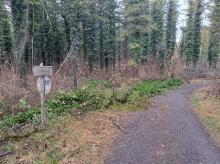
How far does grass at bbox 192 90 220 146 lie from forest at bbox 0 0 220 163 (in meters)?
2.38

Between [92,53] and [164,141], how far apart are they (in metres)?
26.6

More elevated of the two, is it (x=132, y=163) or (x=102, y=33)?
(x=102, y=33)

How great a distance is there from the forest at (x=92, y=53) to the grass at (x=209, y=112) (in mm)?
2385

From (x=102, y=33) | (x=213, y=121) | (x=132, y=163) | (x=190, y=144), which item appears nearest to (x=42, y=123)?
(x=132, y=163)

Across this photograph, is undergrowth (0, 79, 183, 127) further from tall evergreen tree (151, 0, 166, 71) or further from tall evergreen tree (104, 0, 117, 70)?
tall evergreen tree (151, 0, 166, 71)

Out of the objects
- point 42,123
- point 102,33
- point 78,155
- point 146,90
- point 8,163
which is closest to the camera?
point 8,163

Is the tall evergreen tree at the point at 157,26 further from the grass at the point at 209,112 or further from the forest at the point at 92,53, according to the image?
the grass at the point at 209,112

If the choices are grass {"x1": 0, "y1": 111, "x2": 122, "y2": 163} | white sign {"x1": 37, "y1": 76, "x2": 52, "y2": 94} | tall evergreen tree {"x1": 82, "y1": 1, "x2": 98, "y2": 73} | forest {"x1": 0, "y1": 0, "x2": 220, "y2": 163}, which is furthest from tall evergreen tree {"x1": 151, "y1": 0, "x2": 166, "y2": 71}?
white sign {"x1": 37, "y1": 76, "x2": 52, "y2": 94}

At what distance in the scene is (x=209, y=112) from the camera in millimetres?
11484

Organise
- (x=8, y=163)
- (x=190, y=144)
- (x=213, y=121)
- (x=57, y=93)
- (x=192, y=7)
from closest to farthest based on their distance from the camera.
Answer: (x=8, y=163), (x=190, y=144), (x=213, y=121), (x=57, y=93), (x=192, y=7)

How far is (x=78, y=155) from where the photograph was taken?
6711 millimetres

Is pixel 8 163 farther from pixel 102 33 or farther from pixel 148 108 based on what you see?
pixel 102 33

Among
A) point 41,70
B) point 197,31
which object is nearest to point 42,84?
point 41,70

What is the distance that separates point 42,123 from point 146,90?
7.90 m
